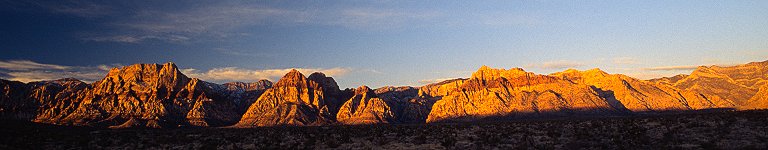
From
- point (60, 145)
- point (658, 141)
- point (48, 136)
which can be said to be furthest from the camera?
point (48, 136)

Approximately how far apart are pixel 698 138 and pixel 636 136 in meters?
4.18

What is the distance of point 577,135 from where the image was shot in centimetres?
4197

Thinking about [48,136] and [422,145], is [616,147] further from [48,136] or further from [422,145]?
[48,136]

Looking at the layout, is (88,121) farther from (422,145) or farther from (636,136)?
(636,136)

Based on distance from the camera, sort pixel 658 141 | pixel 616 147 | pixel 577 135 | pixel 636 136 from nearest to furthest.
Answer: pixel 616 147, pixel 658 141, pixel 636 136, pixel 577 135

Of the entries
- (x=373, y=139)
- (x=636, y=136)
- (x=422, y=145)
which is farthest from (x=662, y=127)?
(x=373, y=139)

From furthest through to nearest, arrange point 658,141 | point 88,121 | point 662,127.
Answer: point 88,121 → point 662,127 → point 658,141

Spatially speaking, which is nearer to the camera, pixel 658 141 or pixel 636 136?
pixel 658 141

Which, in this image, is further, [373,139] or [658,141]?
[373,139]

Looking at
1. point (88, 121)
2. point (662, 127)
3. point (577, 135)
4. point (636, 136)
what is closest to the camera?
point (636, 136)

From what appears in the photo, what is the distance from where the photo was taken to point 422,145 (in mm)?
42219

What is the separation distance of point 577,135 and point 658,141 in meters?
6.69

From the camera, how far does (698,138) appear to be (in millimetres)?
36594

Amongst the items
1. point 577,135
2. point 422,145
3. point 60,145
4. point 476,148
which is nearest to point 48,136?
point 60,145
